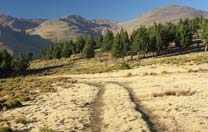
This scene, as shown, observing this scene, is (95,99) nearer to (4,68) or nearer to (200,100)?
(200,100)

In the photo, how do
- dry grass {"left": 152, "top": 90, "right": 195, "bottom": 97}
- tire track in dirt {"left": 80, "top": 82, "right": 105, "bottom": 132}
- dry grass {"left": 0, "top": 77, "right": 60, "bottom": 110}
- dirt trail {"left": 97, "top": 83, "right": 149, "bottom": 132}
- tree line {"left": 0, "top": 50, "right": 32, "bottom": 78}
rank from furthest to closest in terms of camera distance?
1. tree line {"left": 0, "top": 50, "right": 32, "bottom": 78}
2. dry grass {"left": 152, "top": 90, "right": 195, "bottom": 97}
3. dry grass {"left": 0, "top": 77, "right": 60, "bottom": 110}
4. tire track in dirt {"left": 80, "top": 82, "right": 105, "bottom": 132}
5. dirt trail {"left": 97, "top": 83, "right": 149, "bottom": 132}

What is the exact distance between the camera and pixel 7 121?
110 feet

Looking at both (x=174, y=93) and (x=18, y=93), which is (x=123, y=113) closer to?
(x=174, y=93)

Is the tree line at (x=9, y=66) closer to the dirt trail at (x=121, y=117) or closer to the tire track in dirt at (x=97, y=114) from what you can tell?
the tire track in dirt at (x=97, y=114)

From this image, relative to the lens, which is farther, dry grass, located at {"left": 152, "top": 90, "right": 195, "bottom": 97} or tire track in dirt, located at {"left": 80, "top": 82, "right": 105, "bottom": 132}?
dry grass, located at {"left": 152, "top": 90, "right": 195, "bottom": 97}

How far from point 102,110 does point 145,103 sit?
5301 mm

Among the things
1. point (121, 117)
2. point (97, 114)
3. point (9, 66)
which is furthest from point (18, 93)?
point (9, 66)

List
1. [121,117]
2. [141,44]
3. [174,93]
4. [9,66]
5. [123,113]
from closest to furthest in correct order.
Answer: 1. [121,117]
2. [123,113]
3. [174,93]
4. [141,44]
5. [9,66]

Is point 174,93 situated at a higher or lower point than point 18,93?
higher

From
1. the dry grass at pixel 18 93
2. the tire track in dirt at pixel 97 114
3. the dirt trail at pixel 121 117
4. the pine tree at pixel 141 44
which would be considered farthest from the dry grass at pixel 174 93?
the pine tree at pixel 141 44

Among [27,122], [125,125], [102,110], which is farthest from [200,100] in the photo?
[27,122]

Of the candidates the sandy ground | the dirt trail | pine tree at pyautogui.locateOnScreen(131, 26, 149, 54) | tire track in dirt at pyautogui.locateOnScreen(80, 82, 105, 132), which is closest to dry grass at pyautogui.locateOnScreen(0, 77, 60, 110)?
the sandy ground

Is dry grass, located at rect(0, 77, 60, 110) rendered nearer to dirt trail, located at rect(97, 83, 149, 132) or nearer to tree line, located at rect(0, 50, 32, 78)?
dirt trail, located at rect(97, 83, 149, 132)

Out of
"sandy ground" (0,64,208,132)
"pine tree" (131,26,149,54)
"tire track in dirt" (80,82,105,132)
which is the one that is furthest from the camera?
"pine tree" (131,26,149,54)
